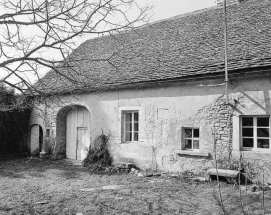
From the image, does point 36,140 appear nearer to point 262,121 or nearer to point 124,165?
point 124,165

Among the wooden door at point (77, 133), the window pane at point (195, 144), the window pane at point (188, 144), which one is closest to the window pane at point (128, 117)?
the wooden door at point (77, 133)

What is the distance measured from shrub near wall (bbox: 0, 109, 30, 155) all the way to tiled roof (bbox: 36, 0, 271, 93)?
7.52 feet

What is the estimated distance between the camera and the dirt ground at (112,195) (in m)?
5.61

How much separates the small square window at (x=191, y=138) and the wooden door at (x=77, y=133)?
16.0 ft

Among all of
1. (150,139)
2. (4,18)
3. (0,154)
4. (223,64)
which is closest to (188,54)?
(223,64)

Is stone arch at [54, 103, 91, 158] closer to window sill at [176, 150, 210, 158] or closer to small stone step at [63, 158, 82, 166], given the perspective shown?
small stone step at [63, 158, 82, 166]

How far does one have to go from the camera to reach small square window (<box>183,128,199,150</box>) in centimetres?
877

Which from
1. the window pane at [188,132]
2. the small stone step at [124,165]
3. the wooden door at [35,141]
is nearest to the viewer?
the window pane at [188,132]

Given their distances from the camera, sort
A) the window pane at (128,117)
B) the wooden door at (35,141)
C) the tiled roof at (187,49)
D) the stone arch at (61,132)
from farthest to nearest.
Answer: the wooden door at (35,141) < the stone arch at (61,132) < the window pane at (128,117) < the tiled roof at (187,49)

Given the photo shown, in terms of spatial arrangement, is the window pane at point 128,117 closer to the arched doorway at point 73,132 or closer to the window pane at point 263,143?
the arched doorway at point 73,132

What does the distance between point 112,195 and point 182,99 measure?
3.85 metres

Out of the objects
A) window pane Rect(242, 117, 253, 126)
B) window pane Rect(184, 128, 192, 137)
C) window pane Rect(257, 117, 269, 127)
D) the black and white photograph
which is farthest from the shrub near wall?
window pane Rect(257, 117, 269, 127)

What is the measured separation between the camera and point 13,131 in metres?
13.7

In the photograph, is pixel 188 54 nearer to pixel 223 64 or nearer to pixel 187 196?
pixel 223 64
